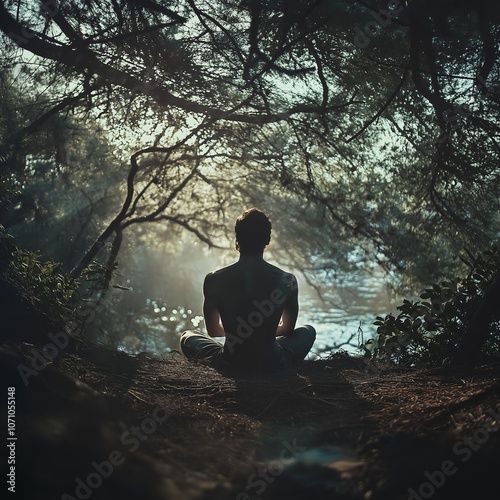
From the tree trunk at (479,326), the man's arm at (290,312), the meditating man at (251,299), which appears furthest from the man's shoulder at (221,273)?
the tree trunk at (479,326)

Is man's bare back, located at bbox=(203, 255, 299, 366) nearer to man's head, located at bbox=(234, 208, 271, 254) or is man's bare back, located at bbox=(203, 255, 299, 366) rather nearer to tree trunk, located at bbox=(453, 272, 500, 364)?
man's head, located at bbox=(234, 208, 271, 254)

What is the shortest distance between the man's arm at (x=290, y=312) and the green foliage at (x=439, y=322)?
2.59 ft

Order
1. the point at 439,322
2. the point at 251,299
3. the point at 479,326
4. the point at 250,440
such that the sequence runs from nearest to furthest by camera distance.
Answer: the point at 250,440, the point at 479,326, the point at 251,299, the point at 439,322


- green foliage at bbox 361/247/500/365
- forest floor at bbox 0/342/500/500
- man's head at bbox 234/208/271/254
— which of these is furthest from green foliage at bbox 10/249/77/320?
A: green foliage at bbox 361/247/500/365

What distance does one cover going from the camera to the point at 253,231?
459 centimetres

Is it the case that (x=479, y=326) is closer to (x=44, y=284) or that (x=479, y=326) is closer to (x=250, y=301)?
(x=250, y=301)

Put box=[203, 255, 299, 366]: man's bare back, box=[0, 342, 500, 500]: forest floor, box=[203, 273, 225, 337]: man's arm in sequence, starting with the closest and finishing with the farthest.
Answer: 1. box=[0, 342, 500, 500]: forest floor
2. box=[203, 255, 299, 366]: man's bare back
3. box=[203, 273, 225, 337]: man's arm

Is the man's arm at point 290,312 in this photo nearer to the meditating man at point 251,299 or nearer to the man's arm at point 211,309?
the meditating man at point 251,299

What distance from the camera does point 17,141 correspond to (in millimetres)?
6848

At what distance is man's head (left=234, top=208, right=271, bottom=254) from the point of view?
4.57 m

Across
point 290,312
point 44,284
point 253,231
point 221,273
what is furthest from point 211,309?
point 44,284

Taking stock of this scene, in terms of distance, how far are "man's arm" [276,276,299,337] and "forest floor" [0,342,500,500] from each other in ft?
4.75

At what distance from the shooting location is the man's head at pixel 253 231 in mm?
4570

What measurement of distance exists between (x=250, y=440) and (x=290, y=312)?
2.38 metres
